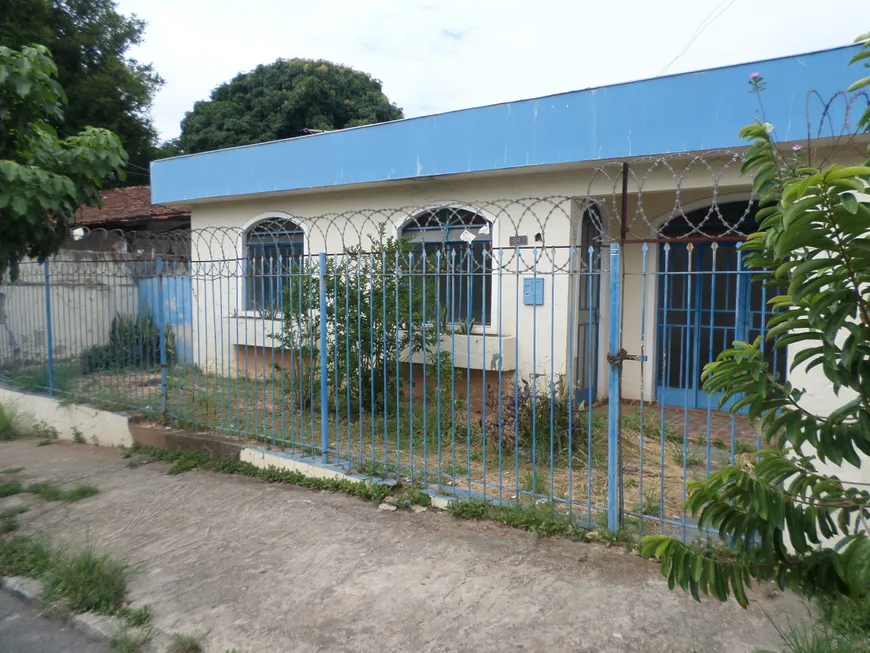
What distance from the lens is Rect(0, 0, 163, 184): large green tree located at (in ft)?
48.3

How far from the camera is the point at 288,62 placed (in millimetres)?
20281

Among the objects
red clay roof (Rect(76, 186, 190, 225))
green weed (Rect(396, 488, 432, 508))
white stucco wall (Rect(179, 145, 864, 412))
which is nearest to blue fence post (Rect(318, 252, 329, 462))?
green weed (Rect(396, 488, 432, 508))

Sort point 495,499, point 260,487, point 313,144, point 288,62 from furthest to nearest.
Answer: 1. point 288,62
2. point 313,144
3. point 260,487
4. point 495,499

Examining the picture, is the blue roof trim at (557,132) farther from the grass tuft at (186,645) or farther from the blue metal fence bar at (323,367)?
the grass tuft at (186,645)

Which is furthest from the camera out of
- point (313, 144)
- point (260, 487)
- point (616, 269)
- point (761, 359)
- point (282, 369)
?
point (313, 144)

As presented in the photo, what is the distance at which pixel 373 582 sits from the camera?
12.2 ft

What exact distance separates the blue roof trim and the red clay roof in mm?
3723

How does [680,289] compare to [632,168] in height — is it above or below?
below

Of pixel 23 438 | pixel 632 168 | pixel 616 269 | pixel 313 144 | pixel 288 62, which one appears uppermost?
pixel 288 62

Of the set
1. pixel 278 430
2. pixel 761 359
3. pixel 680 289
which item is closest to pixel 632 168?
pixel 680 289

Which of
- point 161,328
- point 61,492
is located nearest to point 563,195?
point 161,328

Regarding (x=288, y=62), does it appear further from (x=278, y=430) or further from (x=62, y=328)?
(x=278, y=430)

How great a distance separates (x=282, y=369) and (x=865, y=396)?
504 cm

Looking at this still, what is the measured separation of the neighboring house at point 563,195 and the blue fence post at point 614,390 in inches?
51.2
